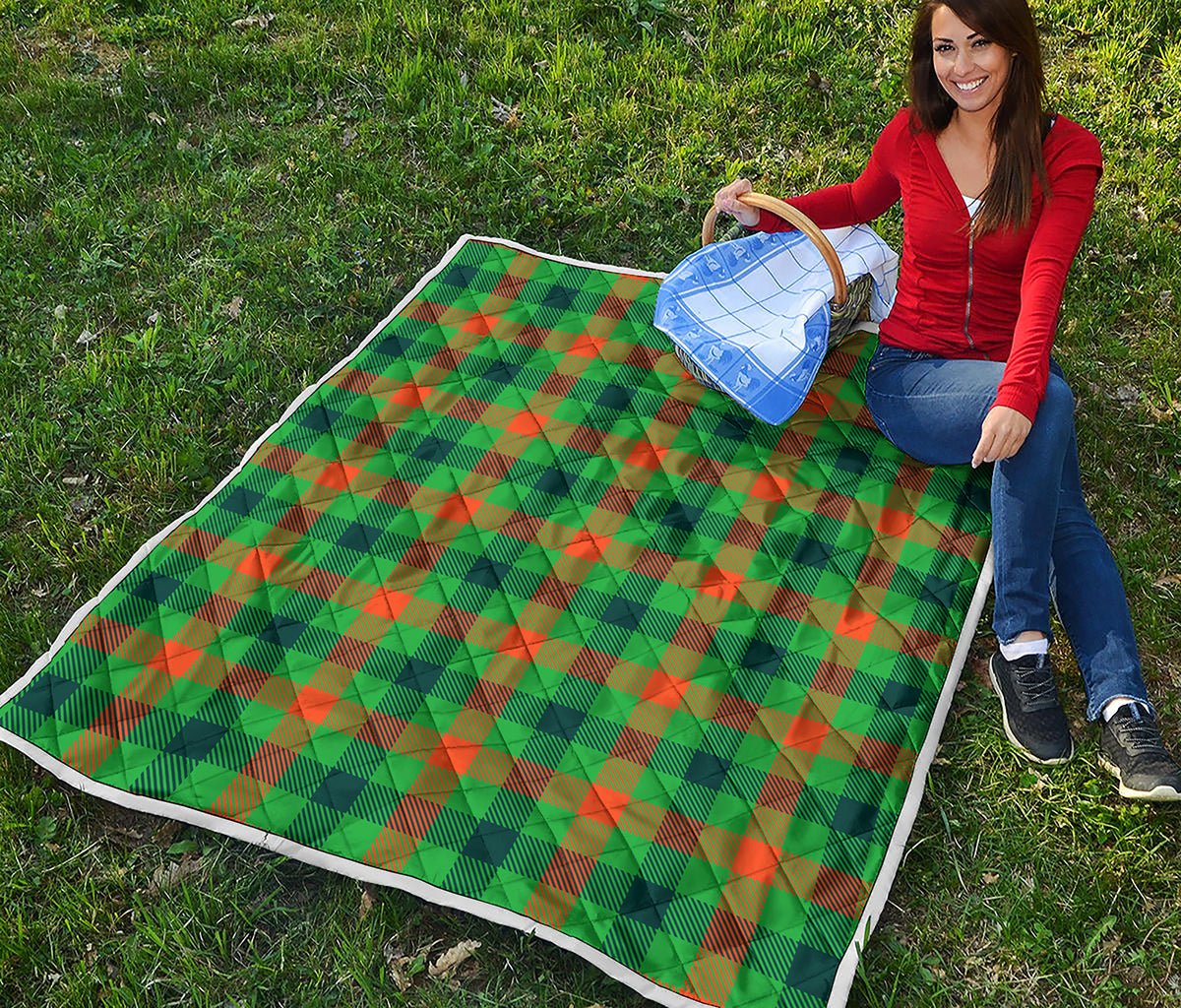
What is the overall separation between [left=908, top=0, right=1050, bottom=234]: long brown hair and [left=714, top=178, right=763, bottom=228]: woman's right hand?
523 millimetres

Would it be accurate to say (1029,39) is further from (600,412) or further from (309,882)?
(309,882)

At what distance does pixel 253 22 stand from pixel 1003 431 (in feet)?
12.4

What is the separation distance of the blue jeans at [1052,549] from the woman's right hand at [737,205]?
741 mm

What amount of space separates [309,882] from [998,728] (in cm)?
160

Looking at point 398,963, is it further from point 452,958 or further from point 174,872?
point 174,872

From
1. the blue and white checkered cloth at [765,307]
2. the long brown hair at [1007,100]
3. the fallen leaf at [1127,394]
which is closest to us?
the long brown hair at [1007,100]

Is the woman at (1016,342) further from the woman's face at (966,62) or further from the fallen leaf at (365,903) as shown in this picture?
the fallen leaf at (365,903)

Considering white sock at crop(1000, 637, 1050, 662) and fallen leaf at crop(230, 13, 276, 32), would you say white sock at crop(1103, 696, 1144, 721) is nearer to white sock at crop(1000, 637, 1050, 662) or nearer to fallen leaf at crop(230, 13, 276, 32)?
white sock at crop(1000, 637, 1050, 662)

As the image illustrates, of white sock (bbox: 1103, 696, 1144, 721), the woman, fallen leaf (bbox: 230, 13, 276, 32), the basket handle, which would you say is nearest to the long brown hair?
the woman

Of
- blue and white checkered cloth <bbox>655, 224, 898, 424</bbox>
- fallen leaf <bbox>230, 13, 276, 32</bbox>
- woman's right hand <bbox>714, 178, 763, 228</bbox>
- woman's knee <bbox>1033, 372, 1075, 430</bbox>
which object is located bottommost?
blue and white checkered cloth <bbox>655, 224, 898, 424</bbox>

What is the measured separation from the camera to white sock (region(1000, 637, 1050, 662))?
7.83ft

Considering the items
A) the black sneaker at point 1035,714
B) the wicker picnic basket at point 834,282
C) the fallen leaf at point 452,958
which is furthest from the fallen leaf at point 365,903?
the wicker picnic basket at point 834,282

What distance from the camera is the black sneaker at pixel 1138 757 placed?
7.22 feet

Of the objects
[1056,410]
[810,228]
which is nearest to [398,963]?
[1056,410]
